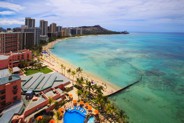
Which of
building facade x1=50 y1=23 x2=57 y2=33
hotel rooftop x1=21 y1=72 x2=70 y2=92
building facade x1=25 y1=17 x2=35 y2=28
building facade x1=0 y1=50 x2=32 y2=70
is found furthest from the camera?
building facade x1=50 y1=23 x2=57 y2=33

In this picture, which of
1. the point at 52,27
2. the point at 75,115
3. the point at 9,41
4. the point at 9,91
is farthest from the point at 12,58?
the point at 52,27

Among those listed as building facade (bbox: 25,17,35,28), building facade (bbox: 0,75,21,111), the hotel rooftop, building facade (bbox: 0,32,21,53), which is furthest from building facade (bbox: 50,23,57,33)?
building facade (bbox: 0,75,21,111)

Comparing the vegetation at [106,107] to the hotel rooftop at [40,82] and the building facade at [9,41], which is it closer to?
the hotel rooftop at [40,82]

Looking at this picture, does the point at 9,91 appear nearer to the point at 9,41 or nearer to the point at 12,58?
the point at 12,58

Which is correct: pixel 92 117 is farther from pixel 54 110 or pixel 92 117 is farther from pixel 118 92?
pixel 118 92

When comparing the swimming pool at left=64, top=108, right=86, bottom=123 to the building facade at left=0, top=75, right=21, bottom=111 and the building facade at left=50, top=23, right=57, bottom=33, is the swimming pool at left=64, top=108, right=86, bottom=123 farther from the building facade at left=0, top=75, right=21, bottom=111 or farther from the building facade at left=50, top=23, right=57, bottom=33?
the building facade at left=50, top=23, right=57, bottom=33

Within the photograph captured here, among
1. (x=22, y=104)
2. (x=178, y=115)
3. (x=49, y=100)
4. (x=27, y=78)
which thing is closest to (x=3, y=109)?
(x=22, y=104)

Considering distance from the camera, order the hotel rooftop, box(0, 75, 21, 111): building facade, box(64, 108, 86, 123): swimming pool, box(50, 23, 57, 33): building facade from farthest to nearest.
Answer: box(50, 23, 57, 33): building facade
the hotel rooftop
box(64, 108, 86, 123): swimming pool
box(0, 75, 21, 111): building facade
